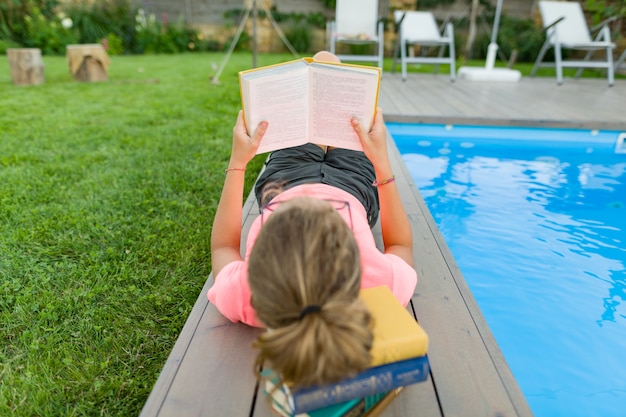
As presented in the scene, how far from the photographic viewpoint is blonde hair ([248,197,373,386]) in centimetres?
70

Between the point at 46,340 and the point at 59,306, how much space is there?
162 millimetres

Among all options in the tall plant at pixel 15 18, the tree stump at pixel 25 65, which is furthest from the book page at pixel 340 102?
the tall plant at pixel 15 18

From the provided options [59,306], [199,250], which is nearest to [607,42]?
[199,250]

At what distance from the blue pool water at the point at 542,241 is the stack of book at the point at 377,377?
0.95m

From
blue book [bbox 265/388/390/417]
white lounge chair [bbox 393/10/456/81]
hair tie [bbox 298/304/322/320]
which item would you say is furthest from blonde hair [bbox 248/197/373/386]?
white lounge chair [bbox 393/10/456/81]

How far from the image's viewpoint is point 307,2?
10.5 metres

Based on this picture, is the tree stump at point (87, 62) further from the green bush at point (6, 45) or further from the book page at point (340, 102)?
the book page at point (340, 102)

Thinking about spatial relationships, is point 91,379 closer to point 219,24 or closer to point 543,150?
point 543,150

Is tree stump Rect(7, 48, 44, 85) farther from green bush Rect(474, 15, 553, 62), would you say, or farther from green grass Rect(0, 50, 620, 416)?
green bush Rect(474, 15, 553, 62)

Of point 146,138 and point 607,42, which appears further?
point 607,42

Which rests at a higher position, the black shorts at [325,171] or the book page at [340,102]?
the book page at [340,102]

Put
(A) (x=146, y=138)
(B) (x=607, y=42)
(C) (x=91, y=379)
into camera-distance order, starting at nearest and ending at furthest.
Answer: (C) (x=91, y=379) → (A) (x=146, y=138) → (B) (x=607, y=42)

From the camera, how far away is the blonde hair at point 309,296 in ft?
2.31

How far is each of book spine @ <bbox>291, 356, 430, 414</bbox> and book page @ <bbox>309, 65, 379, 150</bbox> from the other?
76 centimetres
